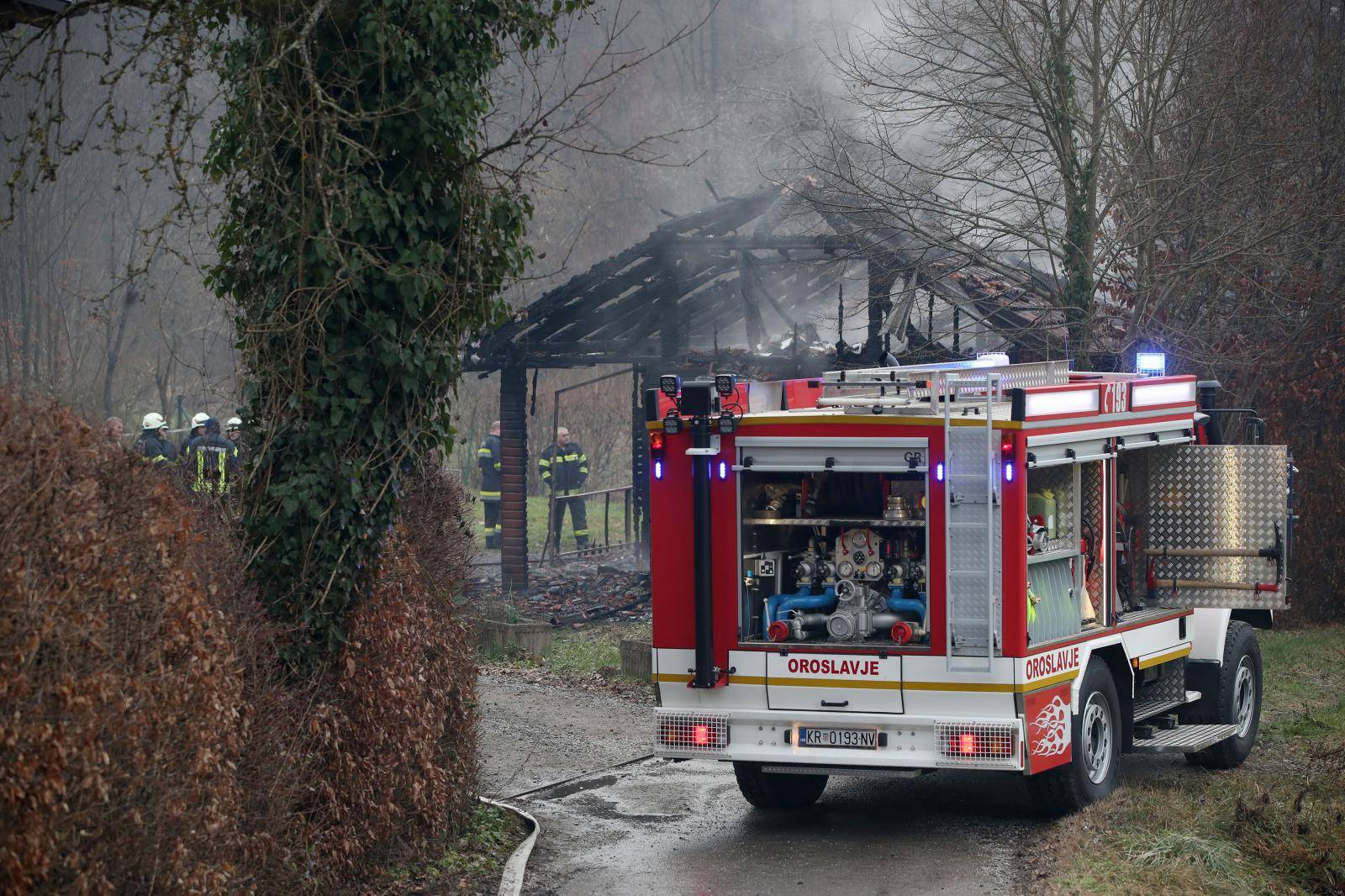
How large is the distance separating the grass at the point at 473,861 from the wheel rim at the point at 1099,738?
3.42 m

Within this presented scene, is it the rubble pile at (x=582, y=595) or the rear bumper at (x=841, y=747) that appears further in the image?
the rubble pile at (x=582, y=595)

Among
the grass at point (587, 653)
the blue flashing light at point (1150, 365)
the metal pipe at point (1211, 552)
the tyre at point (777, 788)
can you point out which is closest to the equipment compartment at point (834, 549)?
the tyre at point (777, 788)

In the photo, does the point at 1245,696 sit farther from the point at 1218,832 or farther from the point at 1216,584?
the point at 1218,832

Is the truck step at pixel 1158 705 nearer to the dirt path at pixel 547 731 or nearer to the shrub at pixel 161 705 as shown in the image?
the dirt path at pixel 547 731

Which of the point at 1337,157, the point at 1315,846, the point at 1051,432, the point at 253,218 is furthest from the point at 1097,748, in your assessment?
the point at 1337,157

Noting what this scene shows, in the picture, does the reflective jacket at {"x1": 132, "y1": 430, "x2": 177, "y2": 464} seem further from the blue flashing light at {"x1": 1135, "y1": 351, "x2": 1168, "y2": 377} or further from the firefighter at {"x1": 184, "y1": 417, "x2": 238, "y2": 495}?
the blue flashing light at {"x1": 1135, "y1": 351, "x2": 1168, "y2": 377}

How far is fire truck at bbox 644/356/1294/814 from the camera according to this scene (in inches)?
318

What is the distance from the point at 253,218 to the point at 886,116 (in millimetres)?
14419

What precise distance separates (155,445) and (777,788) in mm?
5499

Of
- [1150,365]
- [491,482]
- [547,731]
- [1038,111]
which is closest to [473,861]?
[547,731]

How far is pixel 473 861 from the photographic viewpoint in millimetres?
7938

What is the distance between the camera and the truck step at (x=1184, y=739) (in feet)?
31.5

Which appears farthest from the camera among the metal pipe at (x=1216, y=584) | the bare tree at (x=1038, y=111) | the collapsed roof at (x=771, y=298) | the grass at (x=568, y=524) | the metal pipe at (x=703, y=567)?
the grass at (x=568, y=524)

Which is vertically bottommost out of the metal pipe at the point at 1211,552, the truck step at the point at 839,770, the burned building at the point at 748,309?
the truck step at the point at 839,770
